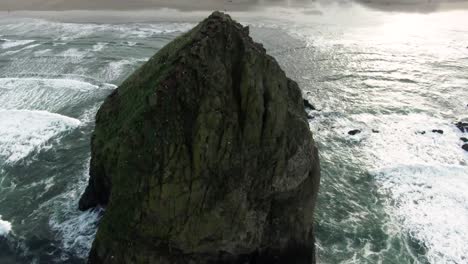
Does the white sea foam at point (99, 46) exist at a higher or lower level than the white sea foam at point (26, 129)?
higher

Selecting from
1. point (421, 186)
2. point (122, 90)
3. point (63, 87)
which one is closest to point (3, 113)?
point (63, 87)

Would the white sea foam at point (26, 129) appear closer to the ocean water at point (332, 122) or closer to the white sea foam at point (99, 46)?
the ocean water at point (332, 122)

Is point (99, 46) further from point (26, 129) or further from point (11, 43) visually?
point (26, 129)

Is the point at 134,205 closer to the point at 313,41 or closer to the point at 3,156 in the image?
the point at 3,156

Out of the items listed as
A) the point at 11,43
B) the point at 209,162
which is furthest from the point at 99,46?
the point at 209,162

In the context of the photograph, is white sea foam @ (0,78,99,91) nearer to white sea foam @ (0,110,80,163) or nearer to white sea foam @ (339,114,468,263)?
white sea foam @ (0,110,80,163)

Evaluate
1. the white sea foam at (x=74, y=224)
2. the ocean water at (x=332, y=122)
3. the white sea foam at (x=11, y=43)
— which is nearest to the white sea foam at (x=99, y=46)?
the ocean water at (x=332, y=122)
